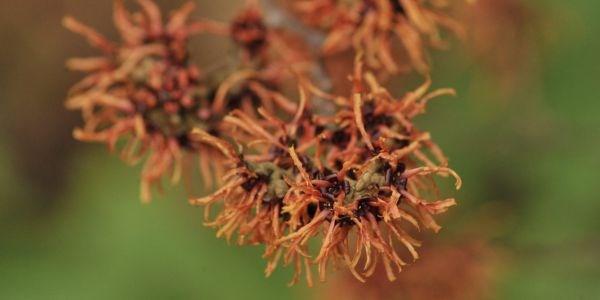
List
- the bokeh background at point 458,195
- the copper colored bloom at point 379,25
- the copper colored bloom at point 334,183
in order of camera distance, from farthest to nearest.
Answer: the bokeh background at point 458,195 → the copper colored bloom at point 379,25 → the copper colored bloom at point 334,183

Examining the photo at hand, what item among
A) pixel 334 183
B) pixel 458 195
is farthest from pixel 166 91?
pixel 458 195

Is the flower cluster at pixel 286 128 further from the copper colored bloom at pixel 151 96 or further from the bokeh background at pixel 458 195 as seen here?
the bokeh background at pixel 458 195

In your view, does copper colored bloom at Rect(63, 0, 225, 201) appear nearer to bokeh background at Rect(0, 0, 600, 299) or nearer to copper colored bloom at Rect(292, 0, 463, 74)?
copper colored bloom at Rect(292, 0, 463, 74)

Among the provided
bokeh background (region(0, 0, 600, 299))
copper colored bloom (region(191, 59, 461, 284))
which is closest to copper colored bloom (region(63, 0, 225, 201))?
copper colored bloom (region(191, 59, 461, 284))

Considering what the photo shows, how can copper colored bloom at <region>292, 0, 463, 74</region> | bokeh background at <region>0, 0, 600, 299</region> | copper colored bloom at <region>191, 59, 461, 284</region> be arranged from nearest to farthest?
copper colored bloom at <region>191, 59, 461, 284</region>, copper colored bloom at <region>292, 0, 463, 74</region>, bokeh background at <region>0, 0, 600, 299</region>

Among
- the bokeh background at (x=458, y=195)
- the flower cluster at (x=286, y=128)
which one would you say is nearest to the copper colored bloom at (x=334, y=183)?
the flower cluster at (x=286, y=128)

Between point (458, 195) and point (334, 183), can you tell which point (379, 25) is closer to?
point (334, 183)
